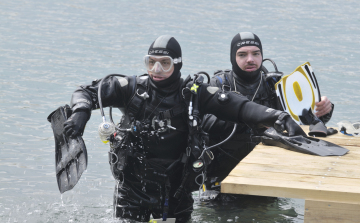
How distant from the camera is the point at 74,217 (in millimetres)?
5281

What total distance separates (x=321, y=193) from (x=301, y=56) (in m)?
13.7

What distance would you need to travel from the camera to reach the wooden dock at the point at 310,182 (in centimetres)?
287

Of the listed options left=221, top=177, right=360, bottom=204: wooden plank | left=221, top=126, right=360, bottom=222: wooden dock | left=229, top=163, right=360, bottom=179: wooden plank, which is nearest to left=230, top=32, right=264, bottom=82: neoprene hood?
left=221, top=126, right=360, bottom=222: wooden dock

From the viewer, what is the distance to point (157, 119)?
12.8ft

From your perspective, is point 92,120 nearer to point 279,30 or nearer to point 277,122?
point 277,122

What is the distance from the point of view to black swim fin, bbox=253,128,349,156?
3.69 meters

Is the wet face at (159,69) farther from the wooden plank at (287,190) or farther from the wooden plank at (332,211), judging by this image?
the wooden plank at (332,211)

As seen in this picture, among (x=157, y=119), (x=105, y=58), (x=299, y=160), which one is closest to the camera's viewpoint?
(x=299, y=160)

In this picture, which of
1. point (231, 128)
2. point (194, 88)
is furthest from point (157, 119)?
point (231, 128)

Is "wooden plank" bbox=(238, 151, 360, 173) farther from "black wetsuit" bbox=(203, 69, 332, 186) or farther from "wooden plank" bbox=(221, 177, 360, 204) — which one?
"black wetsuit" bbox=(203, 69, 332, 186)

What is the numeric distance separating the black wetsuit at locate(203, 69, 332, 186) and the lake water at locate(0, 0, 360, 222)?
587 millimetres

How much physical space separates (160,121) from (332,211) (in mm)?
1519

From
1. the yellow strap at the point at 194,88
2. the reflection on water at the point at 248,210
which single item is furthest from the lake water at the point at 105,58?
the yellow strap at the point at 194,88

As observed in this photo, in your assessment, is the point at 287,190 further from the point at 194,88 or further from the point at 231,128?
the point at 231,128
